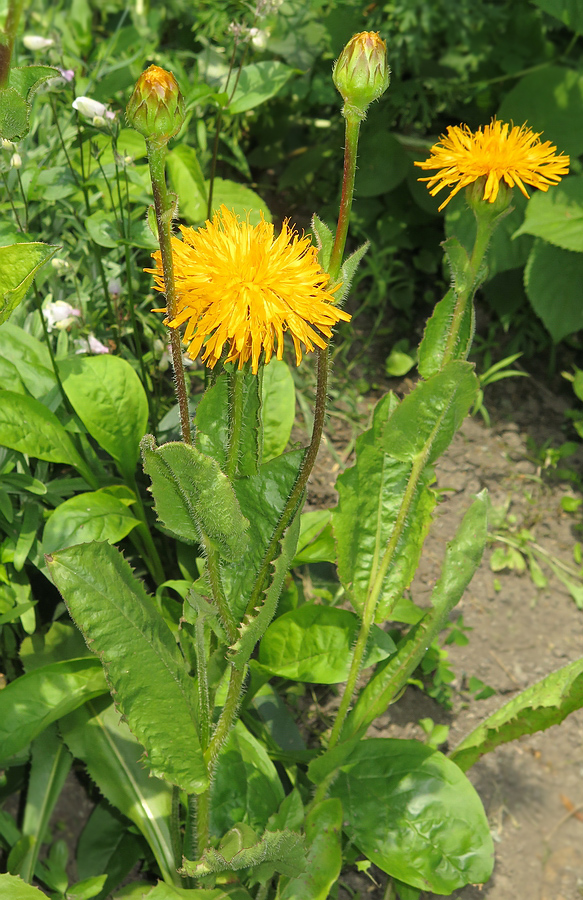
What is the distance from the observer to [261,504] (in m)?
1.51

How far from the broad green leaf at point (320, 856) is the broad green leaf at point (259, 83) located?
175cm

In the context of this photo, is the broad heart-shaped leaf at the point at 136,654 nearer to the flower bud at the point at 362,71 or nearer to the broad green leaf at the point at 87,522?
the broad green leaf at the point at 87,522

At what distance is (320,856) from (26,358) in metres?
1.26

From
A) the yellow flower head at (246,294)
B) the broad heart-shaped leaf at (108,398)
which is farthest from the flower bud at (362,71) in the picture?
the broad heart-shaped leaf at (108,398)

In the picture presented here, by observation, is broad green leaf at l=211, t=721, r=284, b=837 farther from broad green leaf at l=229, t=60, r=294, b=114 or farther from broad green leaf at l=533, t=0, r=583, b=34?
broad green leaf at l=533, t=0, r=583, b=34

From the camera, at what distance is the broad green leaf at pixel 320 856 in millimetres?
1529

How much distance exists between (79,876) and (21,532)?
2.47 ft

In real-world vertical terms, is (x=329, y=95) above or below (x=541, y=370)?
above

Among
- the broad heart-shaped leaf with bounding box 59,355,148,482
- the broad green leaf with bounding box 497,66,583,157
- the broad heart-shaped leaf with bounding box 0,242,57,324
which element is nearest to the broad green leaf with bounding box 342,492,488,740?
the broad heart-shaped leaf with bounding box 59,355,148,482

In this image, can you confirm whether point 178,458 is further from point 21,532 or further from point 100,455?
point 100,455

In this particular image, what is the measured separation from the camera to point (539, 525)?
2639 mm

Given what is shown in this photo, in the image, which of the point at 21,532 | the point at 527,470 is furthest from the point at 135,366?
the point at 527,470

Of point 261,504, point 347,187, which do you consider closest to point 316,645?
point 261,504

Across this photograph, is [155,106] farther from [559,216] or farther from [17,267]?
[559,216]
